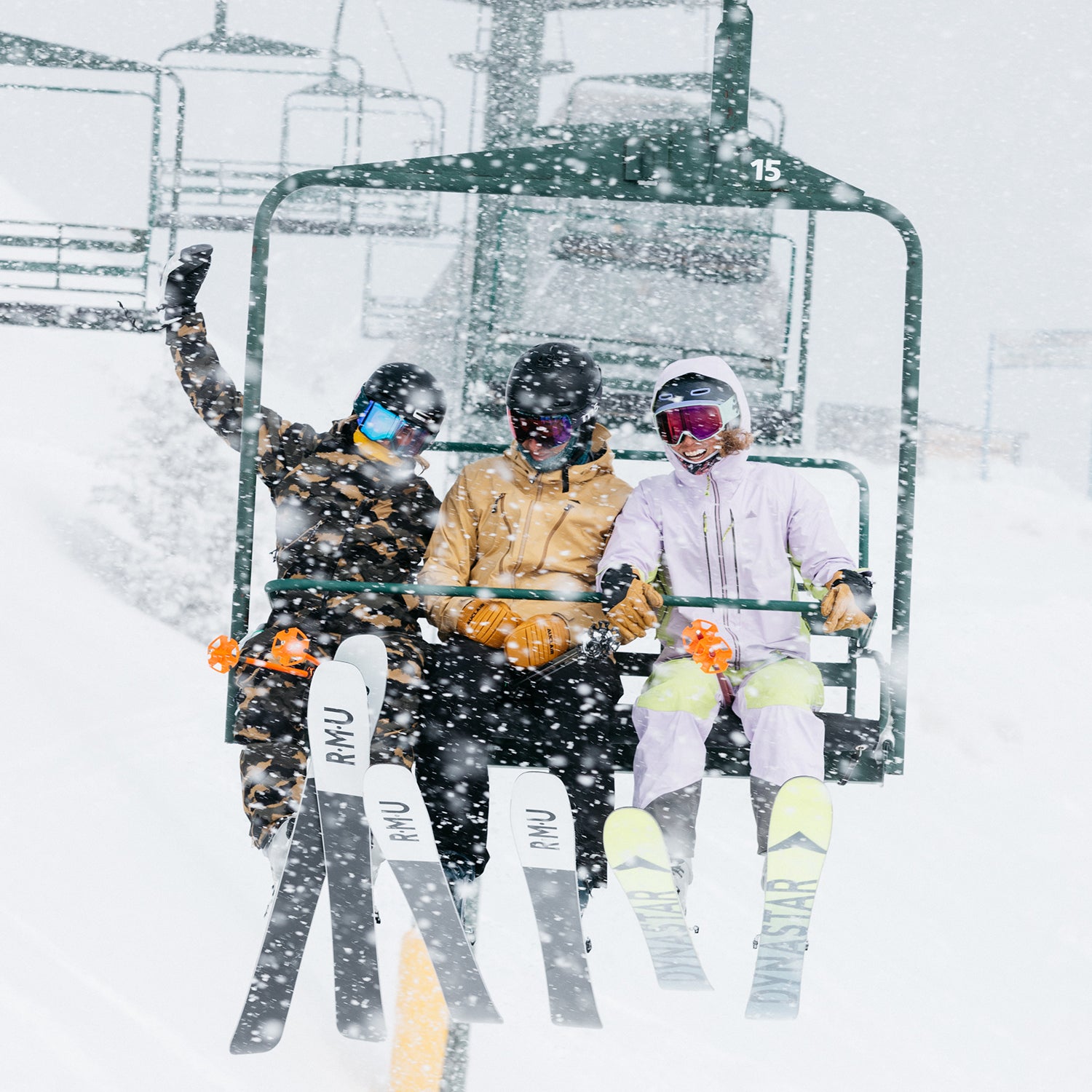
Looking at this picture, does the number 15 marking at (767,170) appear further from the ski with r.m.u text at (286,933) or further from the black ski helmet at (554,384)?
the ski with r.m.u text at (286,933)

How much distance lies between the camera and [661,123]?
9.41ft

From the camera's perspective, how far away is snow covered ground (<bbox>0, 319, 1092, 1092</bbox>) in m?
9.46

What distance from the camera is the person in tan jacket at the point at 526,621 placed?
2559 millimetres

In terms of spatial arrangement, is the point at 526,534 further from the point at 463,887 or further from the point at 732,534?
the point at 463,887

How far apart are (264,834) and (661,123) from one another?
181 cm

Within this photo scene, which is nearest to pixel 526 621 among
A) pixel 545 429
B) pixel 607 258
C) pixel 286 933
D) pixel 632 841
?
pixel 545 429

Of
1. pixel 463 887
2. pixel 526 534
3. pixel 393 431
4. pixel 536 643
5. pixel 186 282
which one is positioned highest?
pixel 186 282

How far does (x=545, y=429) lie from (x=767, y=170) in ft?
2.33

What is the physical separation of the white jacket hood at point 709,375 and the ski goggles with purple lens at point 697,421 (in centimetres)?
3

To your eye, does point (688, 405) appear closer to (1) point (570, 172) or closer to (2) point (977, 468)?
(1) point (570, 172)

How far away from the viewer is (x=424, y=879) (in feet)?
8.57

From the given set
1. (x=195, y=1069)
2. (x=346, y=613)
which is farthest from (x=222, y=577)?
(x=346, y=613)

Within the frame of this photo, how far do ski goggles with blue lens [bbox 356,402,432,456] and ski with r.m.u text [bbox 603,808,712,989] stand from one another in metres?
0.99

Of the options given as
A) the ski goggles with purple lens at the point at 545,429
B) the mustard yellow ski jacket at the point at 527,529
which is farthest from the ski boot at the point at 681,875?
the ski goggles with purple lens at the point at 545,429
